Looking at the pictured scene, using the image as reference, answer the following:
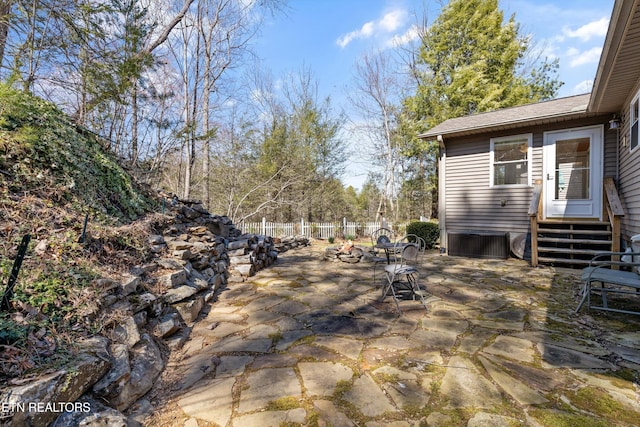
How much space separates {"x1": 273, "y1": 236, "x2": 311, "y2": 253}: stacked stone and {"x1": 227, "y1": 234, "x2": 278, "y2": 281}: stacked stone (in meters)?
1.99

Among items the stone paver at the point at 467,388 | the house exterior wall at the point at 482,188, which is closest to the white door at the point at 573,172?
the house exterior wall at the point at 482,188

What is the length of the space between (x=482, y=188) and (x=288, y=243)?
5.45 metres

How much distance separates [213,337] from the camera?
103 inches

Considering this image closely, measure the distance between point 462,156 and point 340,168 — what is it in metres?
8.53

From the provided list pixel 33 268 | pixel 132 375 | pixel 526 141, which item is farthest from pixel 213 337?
pixel 526 141

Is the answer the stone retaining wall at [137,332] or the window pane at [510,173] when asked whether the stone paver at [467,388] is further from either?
the window pane at [510,173]

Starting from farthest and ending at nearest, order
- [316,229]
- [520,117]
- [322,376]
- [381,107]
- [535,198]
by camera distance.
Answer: [381,107] → [316,229] → [520,117] → [535,198] → [322,376]

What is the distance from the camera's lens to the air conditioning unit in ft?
21.1

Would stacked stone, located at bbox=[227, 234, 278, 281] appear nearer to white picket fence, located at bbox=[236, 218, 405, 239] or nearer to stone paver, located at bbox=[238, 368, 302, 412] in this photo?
stone paver, located at bbox=[238, 368, 302, 412]

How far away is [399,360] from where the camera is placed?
2.14 meters

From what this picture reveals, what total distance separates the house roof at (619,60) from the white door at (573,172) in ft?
2.99

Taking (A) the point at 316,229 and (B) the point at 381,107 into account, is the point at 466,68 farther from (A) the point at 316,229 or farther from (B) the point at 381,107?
(A) the point at 316,229

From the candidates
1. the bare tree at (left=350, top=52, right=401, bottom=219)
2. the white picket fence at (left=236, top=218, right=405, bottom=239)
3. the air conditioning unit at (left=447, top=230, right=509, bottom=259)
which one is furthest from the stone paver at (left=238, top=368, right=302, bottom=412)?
the bare tree at (left=350, top=52, right=401, bottom=219)

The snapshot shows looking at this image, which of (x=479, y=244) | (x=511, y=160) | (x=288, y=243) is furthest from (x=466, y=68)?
(x=288, y=243)
